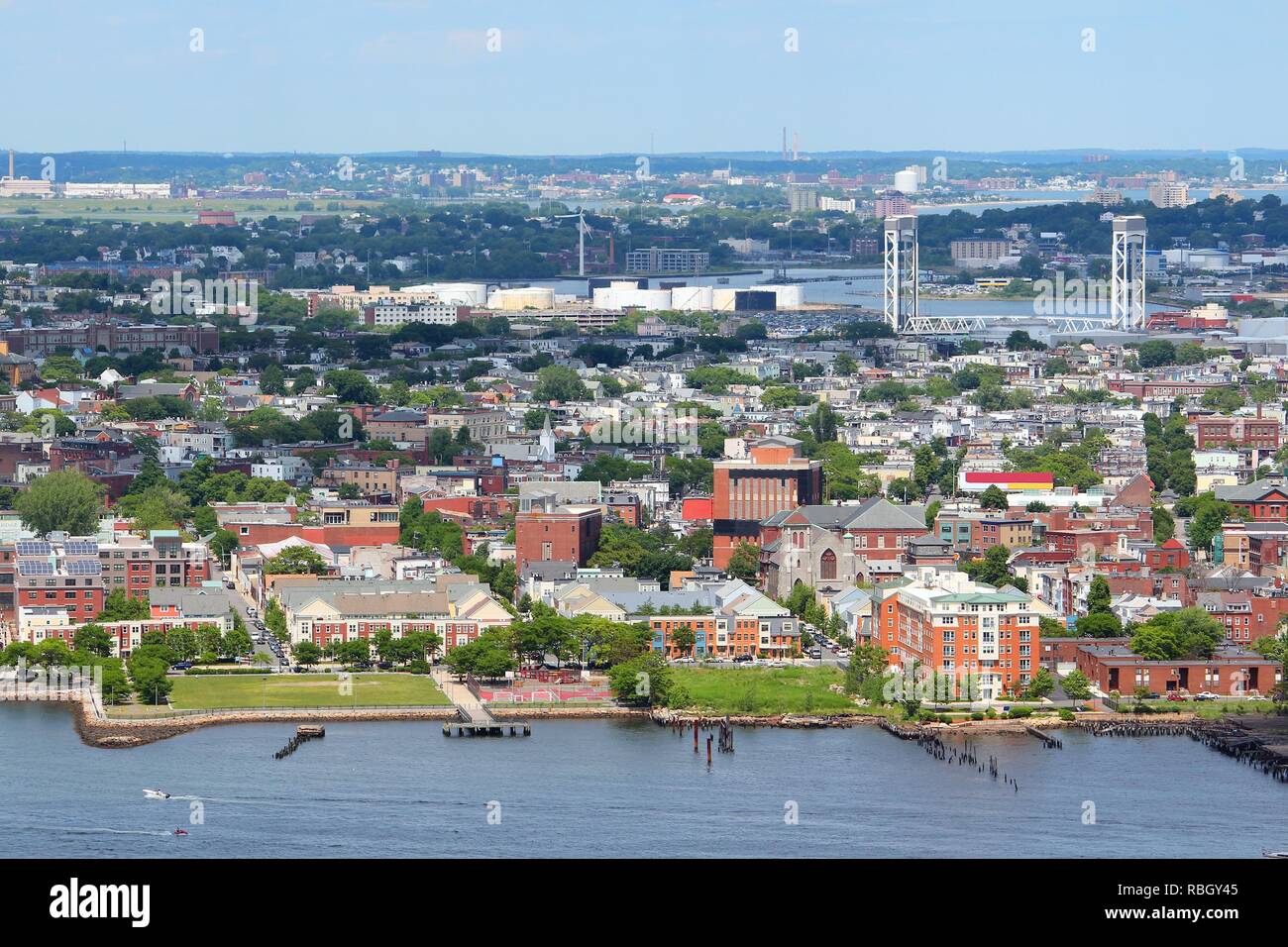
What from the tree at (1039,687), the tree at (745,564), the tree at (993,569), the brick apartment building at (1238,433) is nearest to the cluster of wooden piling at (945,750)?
the tree at (1039,687)

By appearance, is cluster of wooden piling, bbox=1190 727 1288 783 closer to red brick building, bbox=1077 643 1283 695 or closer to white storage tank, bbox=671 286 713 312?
red brick building, bbox=1077 643 1283 695

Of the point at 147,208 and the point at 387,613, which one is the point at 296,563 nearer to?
the point at 387,613

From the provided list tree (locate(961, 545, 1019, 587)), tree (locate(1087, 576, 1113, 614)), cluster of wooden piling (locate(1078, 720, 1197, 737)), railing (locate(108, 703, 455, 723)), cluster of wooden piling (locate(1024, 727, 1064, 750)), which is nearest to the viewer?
cluster of wooden piling (locate(1024, 727, 1064, 750))

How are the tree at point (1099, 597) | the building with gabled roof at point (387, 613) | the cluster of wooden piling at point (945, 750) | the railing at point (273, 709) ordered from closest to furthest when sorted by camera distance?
the cluster of wooden piling at point (945, 750)
the railing at point (273, 709)
the building with gabled roof at point (387, 613)
the tree at point (1099, 597)

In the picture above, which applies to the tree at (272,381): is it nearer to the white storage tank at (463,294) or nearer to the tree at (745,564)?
the white storage tank at (463,294)

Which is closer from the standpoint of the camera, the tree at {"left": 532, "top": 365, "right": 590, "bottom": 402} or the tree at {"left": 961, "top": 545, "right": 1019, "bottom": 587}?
the tree at {"left": 961, "top": 545, "right": 1019, "bottom": 587}

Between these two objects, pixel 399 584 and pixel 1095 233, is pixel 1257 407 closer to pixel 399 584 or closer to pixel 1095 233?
pixel 399 584

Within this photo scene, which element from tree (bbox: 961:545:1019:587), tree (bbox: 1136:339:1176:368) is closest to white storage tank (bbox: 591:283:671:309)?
tree (bbox: 1136:339:1176:368)
